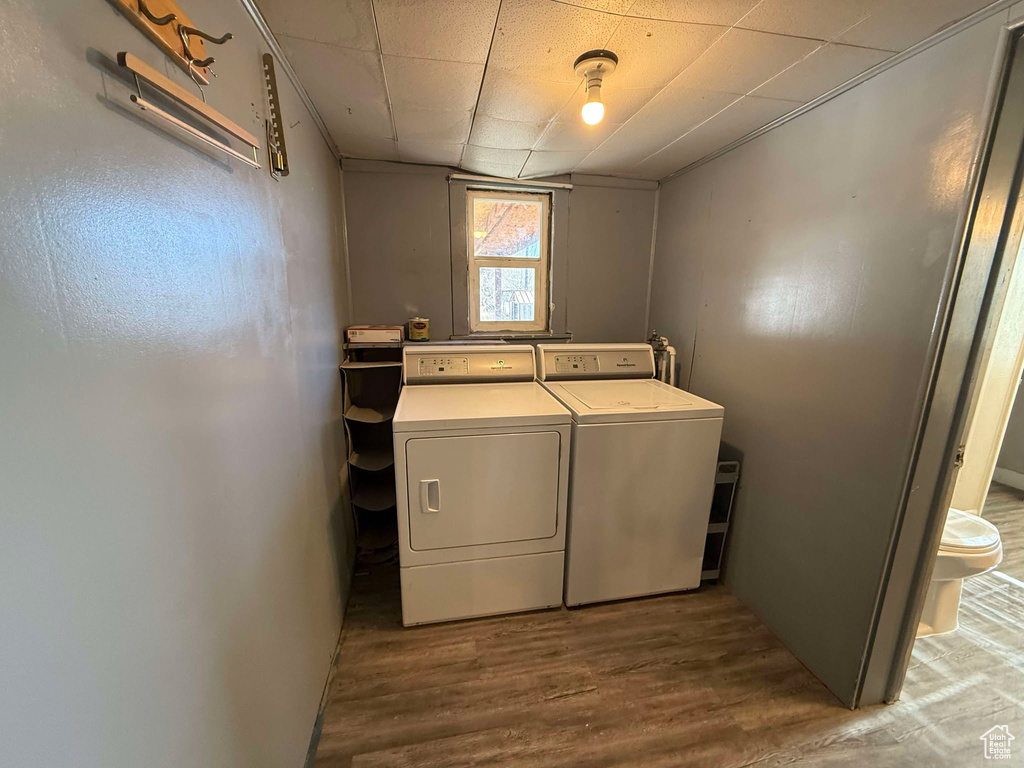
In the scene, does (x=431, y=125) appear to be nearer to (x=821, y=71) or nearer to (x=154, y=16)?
(x=154, y=16)

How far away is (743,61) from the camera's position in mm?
1266

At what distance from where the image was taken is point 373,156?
2.20 m

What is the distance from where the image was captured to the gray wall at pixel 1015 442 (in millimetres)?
3125

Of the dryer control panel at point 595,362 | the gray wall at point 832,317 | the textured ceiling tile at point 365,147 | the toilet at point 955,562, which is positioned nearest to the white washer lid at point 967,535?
the toilet at point 955,562

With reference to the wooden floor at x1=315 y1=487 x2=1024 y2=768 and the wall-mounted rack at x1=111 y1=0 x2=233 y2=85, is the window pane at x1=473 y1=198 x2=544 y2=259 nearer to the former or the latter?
the wall-mounted rack at x1=111 y1=0 x2=233 y2=85

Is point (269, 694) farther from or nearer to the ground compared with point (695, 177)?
nearer to the ground

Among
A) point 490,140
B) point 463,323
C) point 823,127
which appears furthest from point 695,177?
point 463,323

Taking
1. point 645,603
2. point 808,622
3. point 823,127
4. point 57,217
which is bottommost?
point 645,603

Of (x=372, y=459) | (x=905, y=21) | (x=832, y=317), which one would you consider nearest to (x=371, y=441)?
(x=372, y=459)

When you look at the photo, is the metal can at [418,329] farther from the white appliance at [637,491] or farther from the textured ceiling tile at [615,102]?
the textured ceiling tile at [615,102]

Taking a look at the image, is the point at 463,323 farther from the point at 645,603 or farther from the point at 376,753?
the point at 376,753

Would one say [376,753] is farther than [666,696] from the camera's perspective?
No

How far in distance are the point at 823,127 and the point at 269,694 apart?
8.27 ft

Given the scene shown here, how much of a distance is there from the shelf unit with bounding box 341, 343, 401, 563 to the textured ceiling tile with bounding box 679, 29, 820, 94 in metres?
1.76
